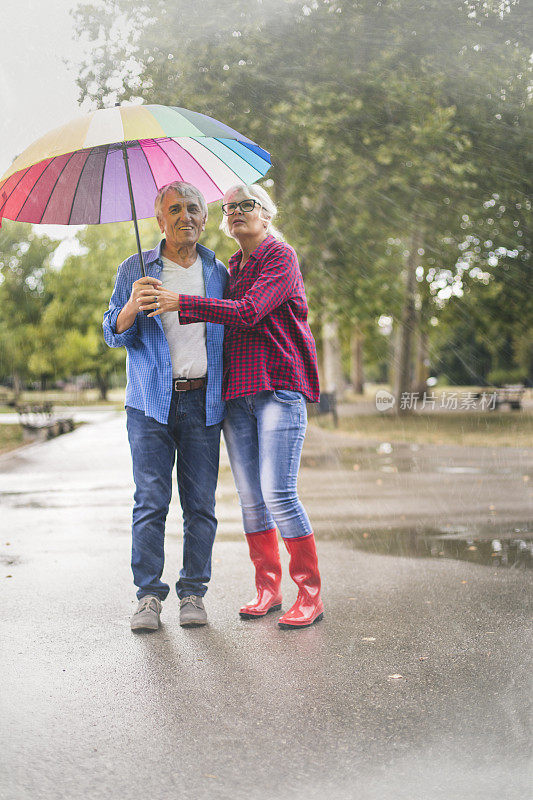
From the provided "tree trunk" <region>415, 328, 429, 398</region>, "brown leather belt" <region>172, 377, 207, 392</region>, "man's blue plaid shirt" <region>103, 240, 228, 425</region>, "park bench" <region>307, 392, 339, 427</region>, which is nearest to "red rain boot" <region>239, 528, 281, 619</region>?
"man's blue plaid shirt" <region>103, 240, 228, 425</region>

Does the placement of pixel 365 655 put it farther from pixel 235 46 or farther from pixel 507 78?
pixel 507 78

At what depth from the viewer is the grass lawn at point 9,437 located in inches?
635

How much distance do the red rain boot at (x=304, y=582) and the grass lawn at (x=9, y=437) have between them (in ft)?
38.9

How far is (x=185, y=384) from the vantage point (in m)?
4.06

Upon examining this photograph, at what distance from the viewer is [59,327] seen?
37562mm

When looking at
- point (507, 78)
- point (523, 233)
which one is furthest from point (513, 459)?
point (523, 233)

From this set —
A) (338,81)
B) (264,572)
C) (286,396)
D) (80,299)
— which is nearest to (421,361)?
(80,299)

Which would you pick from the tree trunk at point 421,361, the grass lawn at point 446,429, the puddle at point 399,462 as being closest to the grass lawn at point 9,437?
the puddle at point 399,462

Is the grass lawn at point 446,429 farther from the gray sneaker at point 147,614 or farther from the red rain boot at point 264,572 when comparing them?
the gray sneaker at point 147,614

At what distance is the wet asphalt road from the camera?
8.31ft

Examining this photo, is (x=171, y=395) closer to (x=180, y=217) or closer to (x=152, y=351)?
(x=152, y=351)

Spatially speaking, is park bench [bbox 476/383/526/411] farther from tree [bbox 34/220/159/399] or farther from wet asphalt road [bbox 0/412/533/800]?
wet asphalt road [bbox 0/412/533/800]

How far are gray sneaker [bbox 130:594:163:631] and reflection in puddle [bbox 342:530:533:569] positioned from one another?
88.1 inches

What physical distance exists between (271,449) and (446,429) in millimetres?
15961
